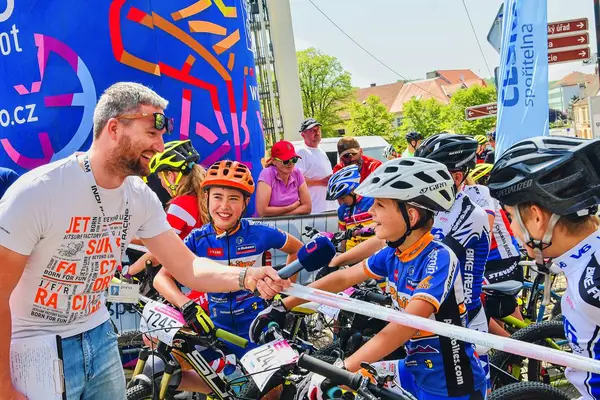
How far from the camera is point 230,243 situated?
3961 millimetres

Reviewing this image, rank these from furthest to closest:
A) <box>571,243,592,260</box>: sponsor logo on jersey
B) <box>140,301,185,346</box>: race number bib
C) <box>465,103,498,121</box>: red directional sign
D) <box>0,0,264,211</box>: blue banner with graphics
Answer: <box>465,103,498,121</box>: red directional sign < <box>0,0,264,211</box>: blue banner with graphics < <box>140,301,185,346</box>: race number bib < <box>571,243,592,260</box>: sponsor logo on jersey

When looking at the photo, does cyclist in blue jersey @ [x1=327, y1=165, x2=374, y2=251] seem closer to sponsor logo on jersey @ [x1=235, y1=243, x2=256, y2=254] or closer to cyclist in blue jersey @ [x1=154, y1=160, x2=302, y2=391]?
cyclist in blue jersey @ [x1=154, y1=160, x2=302, y2=391]

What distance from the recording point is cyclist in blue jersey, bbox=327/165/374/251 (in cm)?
539

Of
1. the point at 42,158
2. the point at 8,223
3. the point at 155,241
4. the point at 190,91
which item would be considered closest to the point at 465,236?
the point at 155,241

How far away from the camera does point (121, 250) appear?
2742 millimetres

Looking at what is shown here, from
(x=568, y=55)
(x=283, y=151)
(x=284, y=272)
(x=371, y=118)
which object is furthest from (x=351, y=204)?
(x=371, y=118)

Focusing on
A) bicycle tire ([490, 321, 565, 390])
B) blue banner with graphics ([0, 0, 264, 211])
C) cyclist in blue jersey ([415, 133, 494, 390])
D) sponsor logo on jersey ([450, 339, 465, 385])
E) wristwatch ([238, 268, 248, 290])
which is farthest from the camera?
blue banner with graphics ([0, 0, 264, 211])

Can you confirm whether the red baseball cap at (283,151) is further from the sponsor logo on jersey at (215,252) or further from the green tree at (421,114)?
the green tree at (421,114)

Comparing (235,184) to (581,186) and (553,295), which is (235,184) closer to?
(581,186)

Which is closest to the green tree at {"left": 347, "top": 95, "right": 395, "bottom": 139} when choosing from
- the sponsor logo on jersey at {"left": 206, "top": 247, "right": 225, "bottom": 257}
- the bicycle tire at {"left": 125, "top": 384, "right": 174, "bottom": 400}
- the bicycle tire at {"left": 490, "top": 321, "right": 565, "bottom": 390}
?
the bicycle tire at {"left": 490, "top": 321, "right": 565, "bottom": 390}

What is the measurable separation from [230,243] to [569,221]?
2.40m

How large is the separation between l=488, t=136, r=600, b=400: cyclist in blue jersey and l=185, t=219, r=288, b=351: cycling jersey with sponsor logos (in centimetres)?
205

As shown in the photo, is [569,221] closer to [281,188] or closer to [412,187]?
[412,187]

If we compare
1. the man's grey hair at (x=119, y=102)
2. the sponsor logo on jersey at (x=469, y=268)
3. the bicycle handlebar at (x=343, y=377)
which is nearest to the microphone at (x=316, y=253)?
the bicycle handlebar at (x=343, y=377)
